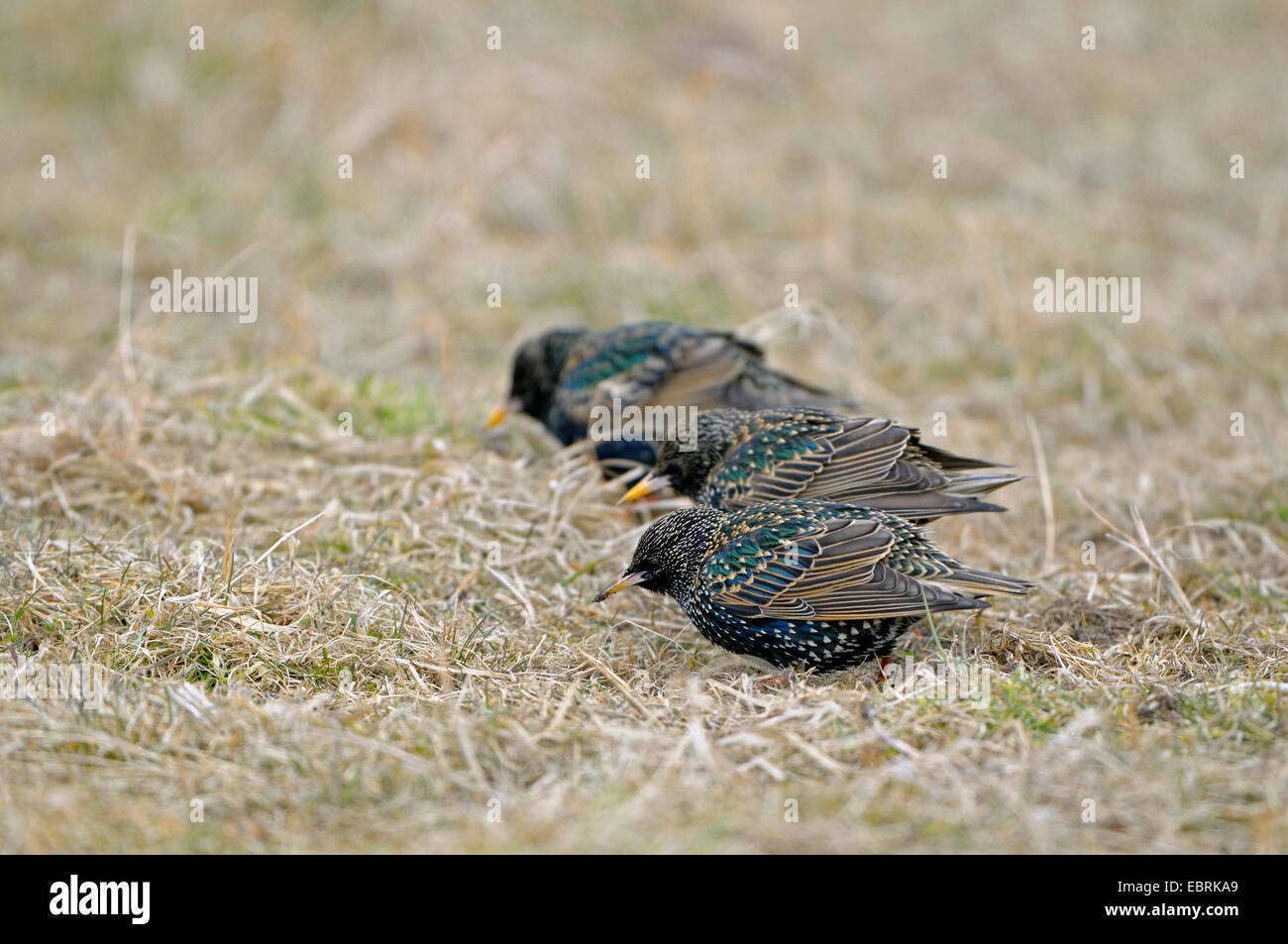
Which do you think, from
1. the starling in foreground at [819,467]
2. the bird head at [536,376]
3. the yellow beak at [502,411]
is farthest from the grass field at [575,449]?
the starling in foreground at [819,467]

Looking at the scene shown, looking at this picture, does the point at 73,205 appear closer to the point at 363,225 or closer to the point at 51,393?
the point at 363,225

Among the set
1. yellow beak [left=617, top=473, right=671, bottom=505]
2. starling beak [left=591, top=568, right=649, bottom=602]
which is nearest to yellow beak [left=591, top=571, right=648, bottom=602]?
starling beak [left=591, top=568, right=649, bottom=602]

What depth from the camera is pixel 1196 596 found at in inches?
195

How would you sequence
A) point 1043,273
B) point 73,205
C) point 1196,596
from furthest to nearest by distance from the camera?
point 73,205, point 1043,273, point 1196,596

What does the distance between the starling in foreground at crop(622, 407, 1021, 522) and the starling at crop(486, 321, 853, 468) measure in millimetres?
710

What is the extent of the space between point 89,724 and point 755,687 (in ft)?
6.54

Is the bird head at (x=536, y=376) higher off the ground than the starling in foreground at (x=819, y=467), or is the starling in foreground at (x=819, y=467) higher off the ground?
the bird head at (x=536, y=376)

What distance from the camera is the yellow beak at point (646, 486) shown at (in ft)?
16.8

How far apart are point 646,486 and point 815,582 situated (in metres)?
1.20

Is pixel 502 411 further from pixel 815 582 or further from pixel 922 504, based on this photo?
pixel 815 582

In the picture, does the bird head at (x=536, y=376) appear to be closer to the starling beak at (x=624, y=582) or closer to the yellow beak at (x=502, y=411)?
the yellow beak at (x=502, y=411)

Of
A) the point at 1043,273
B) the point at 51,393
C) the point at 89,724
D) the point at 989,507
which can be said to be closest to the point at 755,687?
the point at 989,507

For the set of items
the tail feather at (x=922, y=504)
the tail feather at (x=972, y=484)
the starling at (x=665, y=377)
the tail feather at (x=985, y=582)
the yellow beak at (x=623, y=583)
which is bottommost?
the yellow beak at (x=623, y=583)

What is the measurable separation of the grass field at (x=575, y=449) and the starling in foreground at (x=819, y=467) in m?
0.42
